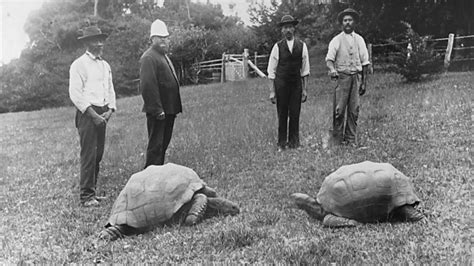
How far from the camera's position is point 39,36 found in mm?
21031

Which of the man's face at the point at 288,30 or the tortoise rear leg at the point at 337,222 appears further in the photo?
the man's face at the point at 288,30

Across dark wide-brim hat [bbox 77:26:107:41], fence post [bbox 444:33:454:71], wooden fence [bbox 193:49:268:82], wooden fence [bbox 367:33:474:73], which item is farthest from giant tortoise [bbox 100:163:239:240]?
wooden fence [bbox 193:49:268:82]

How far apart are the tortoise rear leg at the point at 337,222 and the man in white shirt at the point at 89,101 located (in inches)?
128

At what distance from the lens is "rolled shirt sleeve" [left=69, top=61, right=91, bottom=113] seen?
653 centimetres

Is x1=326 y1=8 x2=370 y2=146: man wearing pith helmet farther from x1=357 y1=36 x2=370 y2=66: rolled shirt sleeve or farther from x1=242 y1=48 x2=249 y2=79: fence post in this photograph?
x1=242 y1=48 x2=249 y2=79: fence post

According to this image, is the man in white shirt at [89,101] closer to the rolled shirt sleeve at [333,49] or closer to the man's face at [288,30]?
the man's face at [288,30]

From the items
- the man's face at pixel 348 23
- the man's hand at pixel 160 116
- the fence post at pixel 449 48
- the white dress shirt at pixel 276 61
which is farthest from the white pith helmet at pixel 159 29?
the fence post at pixel 449 48

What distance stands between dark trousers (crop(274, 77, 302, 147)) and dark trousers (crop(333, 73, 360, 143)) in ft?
2.16

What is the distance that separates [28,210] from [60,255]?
2.16m

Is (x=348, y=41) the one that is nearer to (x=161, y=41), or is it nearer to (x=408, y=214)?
(x=161, y=41)

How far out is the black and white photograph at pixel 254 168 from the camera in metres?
4.61

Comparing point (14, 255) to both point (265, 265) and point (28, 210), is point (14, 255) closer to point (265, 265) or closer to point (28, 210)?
point (28, 210)

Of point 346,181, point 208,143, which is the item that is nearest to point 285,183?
point 346,181

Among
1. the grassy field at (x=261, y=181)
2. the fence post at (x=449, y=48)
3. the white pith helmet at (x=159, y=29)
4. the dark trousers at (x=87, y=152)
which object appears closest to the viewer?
the grassy field at (x=261, y=181)
